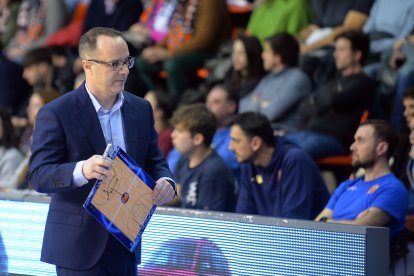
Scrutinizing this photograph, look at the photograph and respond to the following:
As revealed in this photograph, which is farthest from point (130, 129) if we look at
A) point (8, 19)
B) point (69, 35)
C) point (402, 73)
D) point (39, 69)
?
point (8, 19)

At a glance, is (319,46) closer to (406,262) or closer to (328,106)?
(328,106)

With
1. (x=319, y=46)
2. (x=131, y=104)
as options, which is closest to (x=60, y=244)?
(x=131, y=104)

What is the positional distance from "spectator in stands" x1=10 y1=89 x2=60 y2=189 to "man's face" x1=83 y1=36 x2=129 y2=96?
465 centimetres

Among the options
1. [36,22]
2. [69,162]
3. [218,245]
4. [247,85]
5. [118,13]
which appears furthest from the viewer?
[36,22]

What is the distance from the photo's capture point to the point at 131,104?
4.49 meters

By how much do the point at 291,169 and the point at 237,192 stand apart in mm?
1039

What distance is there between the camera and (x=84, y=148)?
4.29 meters

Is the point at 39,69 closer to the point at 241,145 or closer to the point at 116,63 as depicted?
the point at 241,145

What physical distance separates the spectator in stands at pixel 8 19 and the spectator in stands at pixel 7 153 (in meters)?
3.51

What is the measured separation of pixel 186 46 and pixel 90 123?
570 cm

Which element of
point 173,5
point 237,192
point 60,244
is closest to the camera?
point 60,244

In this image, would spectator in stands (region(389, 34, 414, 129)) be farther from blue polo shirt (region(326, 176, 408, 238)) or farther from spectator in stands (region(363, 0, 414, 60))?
blue polo shirt (region(326, 176, 408, 238))

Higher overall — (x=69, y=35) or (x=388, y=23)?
(x=388, y=23)

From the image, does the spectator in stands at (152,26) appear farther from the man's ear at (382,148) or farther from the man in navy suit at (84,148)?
the man in navy suit at (84,148)
